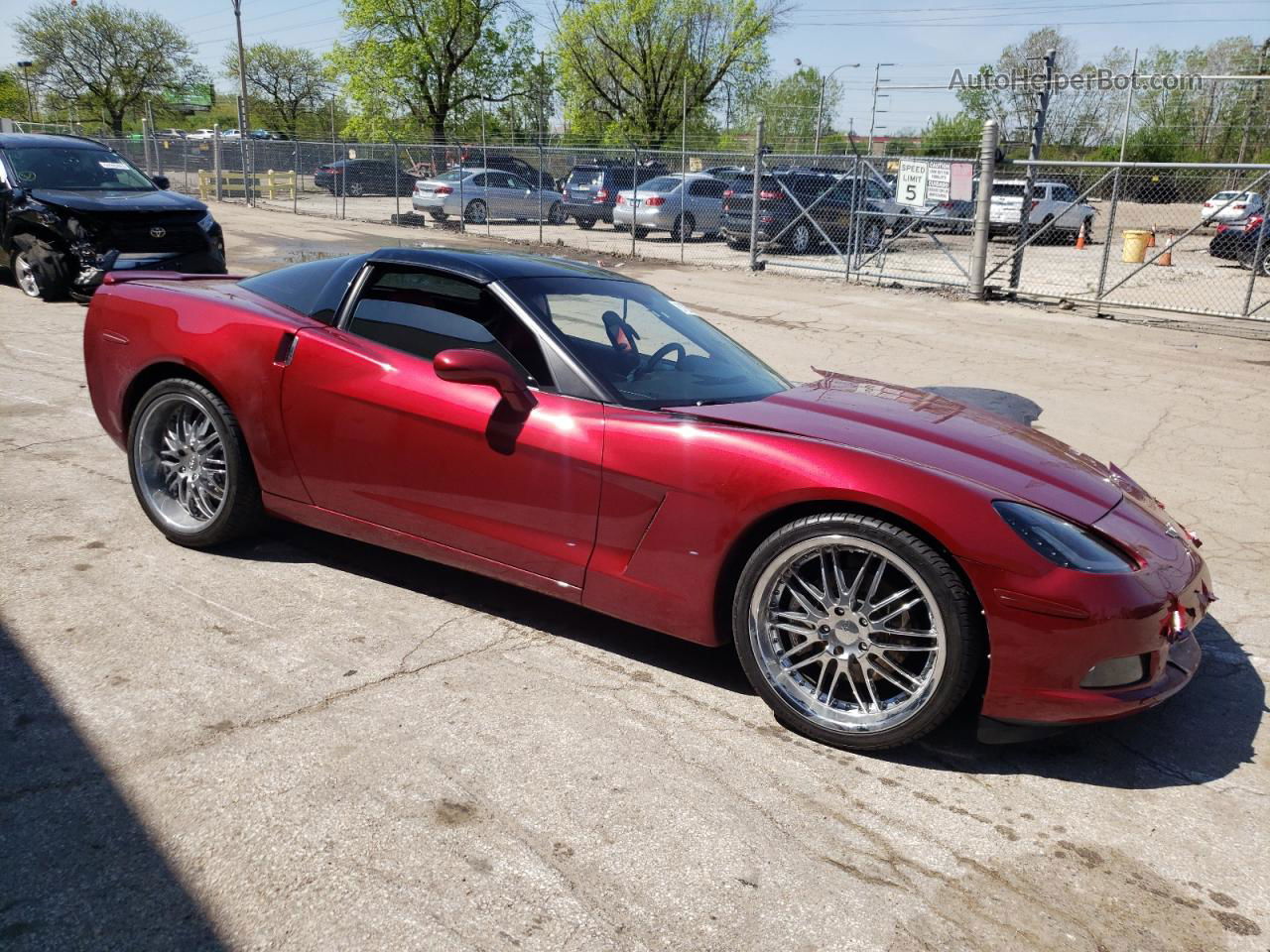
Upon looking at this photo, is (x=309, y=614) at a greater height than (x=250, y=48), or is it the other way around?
(x=250, y=48)

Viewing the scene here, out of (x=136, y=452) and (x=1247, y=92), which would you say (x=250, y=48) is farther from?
(x=136, y=452)

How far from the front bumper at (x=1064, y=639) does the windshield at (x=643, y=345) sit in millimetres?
1295

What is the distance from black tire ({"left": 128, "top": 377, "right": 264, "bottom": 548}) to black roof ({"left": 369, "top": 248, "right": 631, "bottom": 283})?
0.92m

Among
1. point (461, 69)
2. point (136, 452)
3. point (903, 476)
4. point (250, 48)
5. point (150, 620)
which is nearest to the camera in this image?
point (903, 476)

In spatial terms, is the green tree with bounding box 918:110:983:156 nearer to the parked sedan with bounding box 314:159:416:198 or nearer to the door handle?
the parked sedan with bounding box 314:159:416:198

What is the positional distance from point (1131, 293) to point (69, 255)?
15260 mm

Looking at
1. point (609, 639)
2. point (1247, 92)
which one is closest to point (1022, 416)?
point (609, 639)

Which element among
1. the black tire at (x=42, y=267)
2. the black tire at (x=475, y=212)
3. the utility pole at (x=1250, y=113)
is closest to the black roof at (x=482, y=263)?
the black tire at (x=42, y=267)

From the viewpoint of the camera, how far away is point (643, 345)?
4.09 metres

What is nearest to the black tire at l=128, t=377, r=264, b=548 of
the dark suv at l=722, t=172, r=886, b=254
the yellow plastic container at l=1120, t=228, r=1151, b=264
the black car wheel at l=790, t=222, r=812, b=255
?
the dark suv at l=722, t=172, r=886, b=254

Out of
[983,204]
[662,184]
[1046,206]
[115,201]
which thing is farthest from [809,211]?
[1046,206]

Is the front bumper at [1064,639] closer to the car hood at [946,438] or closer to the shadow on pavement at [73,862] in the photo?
the car hood at [946,438]

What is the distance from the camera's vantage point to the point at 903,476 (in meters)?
3.05

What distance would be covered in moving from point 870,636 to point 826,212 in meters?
17.3
